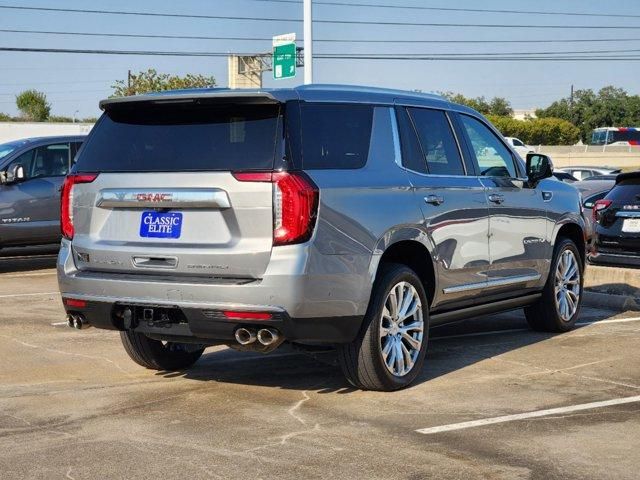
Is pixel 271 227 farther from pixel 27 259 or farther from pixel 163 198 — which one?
pixel 27 259

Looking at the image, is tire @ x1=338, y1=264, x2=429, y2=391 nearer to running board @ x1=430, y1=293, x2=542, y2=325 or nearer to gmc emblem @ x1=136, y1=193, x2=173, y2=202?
running board @ x1=430, y1=293, x2=542, y2=325

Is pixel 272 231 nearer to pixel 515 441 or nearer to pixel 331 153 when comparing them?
pixel 331 153

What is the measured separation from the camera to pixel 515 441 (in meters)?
5.96

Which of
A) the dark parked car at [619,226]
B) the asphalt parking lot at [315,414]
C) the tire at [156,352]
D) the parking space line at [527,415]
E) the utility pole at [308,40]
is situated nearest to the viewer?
the asphalt parking lot at [315,414]

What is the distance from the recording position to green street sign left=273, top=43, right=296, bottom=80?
29336 mm

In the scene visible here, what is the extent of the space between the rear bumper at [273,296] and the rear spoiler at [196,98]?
948mm

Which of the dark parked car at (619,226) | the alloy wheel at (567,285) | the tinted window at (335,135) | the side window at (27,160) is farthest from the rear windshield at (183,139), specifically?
the side window at (27,160)

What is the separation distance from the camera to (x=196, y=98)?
→ 668cm

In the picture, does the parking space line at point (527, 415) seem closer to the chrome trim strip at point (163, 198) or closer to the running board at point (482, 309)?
the running board at point (482, 309)

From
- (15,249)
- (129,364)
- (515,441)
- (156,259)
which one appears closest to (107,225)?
(156,259)

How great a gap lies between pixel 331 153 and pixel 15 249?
967 centimetres

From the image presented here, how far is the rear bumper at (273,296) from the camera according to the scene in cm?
632

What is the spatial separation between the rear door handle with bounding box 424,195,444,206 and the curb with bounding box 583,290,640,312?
14.7 ft

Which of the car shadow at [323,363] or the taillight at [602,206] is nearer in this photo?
the car shadow at [323,363]
